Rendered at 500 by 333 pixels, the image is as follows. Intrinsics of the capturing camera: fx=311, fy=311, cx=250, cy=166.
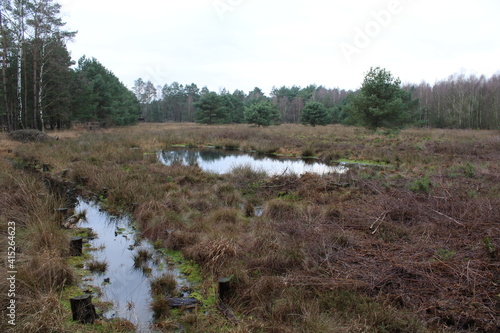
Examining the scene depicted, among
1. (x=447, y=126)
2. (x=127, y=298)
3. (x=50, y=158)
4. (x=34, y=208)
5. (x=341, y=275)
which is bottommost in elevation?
(x=127, y=298)

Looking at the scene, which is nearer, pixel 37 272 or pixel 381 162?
pixel 37 272

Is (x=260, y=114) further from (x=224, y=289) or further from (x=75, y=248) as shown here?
(x=224, y=289)

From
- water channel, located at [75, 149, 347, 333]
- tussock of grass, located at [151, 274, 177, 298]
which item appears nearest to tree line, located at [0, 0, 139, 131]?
water channel, located at [75, 149, 347, 333]

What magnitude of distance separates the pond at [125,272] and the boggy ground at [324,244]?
34cm

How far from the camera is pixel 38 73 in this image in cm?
2684

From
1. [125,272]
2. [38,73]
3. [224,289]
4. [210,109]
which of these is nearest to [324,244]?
[224,289]

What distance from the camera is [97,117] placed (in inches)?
1607

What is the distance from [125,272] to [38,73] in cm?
2902

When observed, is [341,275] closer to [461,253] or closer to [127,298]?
[461,253]

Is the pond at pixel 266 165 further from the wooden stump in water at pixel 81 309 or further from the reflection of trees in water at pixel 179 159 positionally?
the wooden stump in water at pixel 81 309

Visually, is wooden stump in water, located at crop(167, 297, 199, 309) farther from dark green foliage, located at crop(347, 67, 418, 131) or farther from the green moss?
dark green foliage, located at crop(347, 67, 418, 131)

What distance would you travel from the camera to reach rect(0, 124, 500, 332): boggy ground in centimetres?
334

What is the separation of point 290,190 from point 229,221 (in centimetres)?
315

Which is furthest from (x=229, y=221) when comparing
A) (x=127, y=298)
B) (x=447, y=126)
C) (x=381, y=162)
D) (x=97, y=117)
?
(x=447, y=126)
